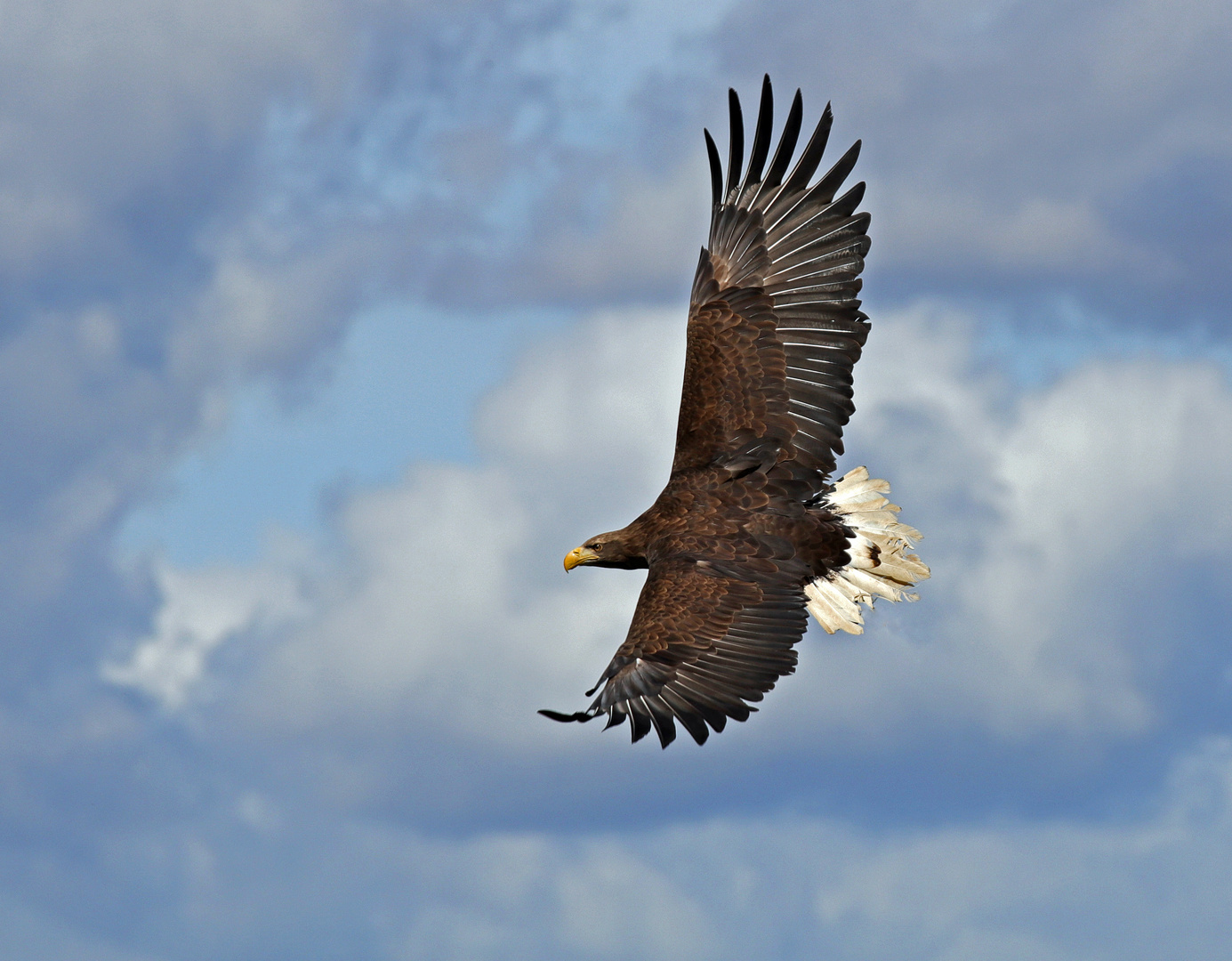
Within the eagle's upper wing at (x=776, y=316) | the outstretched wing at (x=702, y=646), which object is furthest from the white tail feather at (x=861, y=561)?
the outstretched wing at (x=702, y=646)

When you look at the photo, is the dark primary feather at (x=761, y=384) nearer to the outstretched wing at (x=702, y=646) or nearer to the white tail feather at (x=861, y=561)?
the outstretched wing at (x=702, y=646)

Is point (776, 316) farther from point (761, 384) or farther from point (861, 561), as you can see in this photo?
point (861, 561)

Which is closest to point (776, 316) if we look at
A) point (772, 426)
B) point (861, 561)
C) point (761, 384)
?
point (761, 384)

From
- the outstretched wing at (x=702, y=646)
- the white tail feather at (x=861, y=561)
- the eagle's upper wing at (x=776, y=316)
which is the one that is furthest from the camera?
→ the white tail feather at (x=861, y=561)

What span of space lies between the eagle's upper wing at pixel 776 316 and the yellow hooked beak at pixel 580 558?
3.41 feet

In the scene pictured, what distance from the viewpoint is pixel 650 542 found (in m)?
11.6

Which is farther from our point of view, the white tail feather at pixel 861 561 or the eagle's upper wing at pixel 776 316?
the white tail feather at pixel 861 561

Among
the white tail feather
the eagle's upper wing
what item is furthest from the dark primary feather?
the white tail feather

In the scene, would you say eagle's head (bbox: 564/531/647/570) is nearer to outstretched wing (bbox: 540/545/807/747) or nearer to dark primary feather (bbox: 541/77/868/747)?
dark primary feather (bbox: 541/77/868/747)

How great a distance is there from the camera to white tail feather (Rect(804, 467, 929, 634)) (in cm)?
1201

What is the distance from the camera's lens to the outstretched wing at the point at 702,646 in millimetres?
9945

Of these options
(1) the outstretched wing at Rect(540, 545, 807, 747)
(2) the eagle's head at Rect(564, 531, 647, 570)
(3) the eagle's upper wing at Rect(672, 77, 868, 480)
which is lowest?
(1) the outstretched wing at Rect(540, 545, 807, 747)

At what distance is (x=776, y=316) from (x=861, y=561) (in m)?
1.92

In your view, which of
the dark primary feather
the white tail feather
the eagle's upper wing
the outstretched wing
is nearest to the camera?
the outstretched wing
